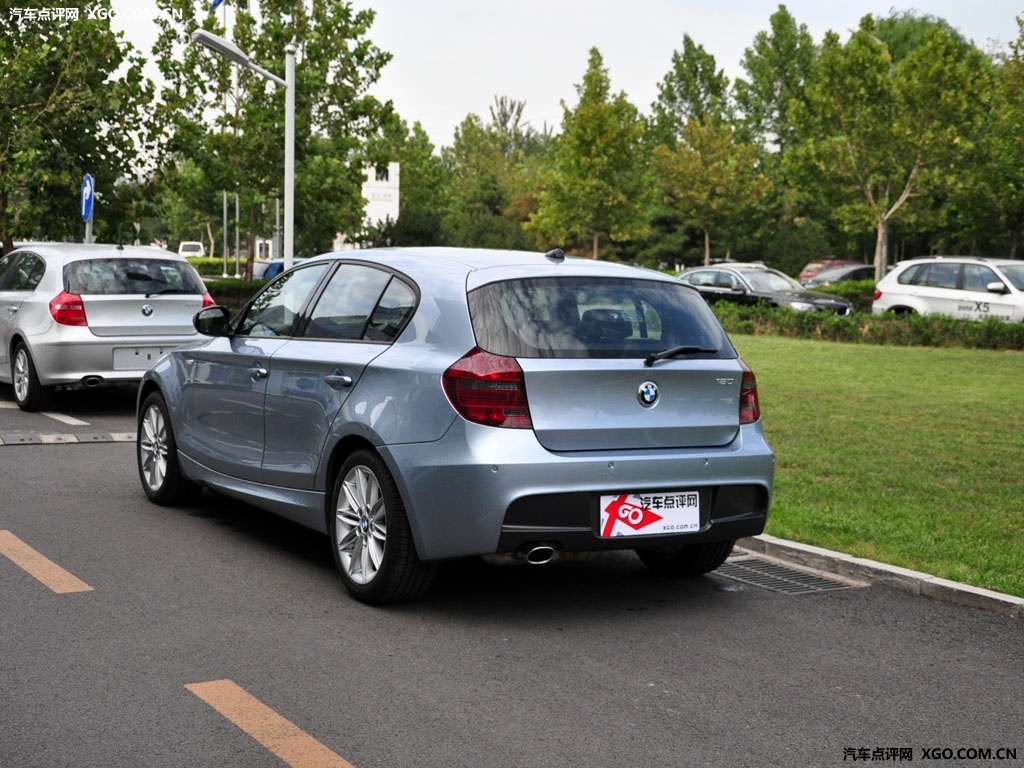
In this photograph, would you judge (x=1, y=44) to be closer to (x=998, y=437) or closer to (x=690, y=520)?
(x=998, y=437)

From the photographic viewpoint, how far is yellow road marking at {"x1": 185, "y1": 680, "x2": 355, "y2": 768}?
4078 millimetres

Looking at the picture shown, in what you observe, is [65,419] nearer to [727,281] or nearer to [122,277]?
[122,277]

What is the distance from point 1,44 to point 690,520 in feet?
73.0

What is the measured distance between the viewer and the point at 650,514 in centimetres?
578

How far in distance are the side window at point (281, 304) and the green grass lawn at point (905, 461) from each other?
3026 mm

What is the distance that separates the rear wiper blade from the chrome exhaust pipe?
0.92 metres

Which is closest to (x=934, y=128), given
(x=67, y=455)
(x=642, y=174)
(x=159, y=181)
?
(x=642, y=174)

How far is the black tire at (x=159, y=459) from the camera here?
27.0ft

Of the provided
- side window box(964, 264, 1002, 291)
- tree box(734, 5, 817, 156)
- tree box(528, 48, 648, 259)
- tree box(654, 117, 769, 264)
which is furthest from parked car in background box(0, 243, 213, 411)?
tree box(734, 5, 817, 156)

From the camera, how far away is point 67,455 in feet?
34.4

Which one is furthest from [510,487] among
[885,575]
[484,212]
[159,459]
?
[484,212]

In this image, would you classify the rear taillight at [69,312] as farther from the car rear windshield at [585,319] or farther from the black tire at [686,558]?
the car rear windshield at [585,319]

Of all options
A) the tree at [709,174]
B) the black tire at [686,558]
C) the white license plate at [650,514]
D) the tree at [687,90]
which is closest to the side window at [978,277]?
the black tire at [686,558]

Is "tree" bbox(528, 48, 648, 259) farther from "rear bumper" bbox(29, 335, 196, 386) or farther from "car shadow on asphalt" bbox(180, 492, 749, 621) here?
"car shadow on asphalt" bbox(180, 492, 749, 621)
